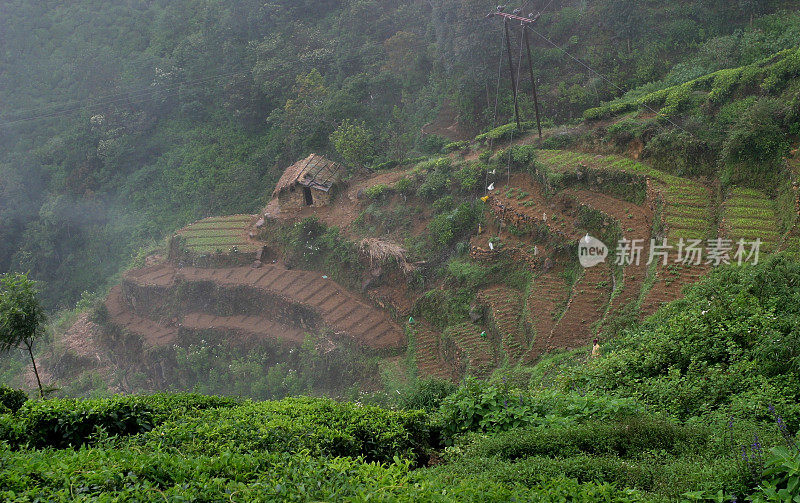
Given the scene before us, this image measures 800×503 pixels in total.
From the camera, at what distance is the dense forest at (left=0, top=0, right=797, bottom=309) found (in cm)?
2178

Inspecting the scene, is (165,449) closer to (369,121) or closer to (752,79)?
(752,79)

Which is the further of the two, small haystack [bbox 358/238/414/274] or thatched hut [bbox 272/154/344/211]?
thatched hut [bbox 272/154/344/211]

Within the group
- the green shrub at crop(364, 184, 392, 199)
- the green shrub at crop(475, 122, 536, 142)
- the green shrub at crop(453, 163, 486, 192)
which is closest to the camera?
the green shrub at crop(453, 163, 486, 192)

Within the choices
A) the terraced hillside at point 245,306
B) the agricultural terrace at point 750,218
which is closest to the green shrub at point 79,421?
the terraced hillside at point 245,306

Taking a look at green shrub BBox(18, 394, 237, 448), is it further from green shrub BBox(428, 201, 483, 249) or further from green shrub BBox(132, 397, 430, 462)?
green shrub BBox(428, 201, 483, 249)

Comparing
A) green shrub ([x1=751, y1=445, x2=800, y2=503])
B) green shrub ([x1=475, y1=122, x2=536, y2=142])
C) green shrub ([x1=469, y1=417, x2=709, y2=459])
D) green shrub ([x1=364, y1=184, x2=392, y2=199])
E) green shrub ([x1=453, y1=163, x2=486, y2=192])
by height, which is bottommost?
green shrub ([x1=469, y1=417, x2=709, y2=459])

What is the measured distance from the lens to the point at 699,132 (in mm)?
14438

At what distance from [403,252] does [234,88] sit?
19.7 metres

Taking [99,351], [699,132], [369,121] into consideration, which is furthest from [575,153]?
[99,351]

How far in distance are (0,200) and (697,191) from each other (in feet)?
119

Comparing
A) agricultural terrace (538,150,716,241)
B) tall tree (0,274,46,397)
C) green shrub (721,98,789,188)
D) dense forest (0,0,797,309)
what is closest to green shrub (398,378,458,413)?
agricultural terrace (538,150,716,241)

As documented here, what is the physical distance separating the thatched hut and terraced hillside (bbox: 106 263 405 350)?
270 centimetres

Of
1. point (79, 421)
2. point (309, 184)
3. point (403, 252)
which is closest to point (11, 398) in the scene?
point (79, 421)

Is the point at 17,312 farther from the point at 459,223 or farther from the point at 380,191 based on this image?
the point at 380,191
